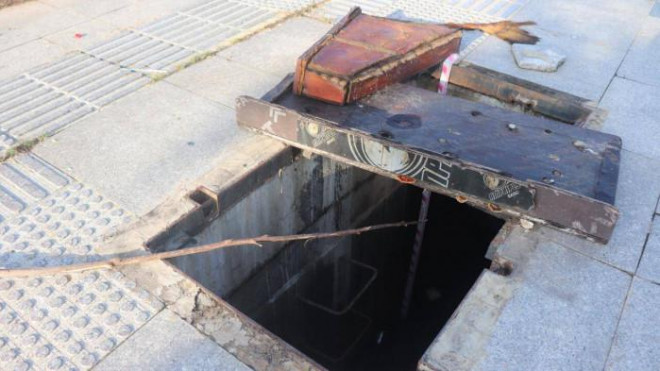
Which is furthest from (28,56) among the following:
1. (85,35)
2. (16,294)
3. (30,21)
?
(16,294)

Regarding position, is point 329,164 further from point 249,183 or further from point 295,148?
point 249,183

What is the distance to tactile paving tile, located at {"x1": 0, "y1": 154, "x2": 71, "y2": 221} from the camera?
4074mm

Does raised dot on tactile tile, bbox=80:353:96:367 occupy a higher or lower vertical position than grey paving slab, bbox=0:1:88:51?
lower

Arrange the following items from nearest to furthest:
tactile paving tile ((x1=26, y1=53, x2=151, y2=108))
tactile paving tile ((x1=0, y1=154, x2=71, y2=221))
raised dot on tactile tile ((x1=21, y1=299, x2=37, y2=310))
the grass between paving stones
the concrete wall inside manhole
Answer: raised dot on tactile tile ((x1=21, y1=299, x2=37, y2=310)) < tactile paving tile ((x1=0, y1=154, x2=71, y2=221)) < the grass between paving stones < the concrete wall inside manhole < tactile paving tile ((x1=26, y1=53, x2=151, y2=108))

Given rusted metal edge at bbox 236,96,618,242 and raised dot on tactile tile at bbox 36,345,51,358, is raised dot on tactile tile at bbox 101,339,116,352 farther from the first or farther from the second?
rusted metal edge at bbox 236,96,618,242

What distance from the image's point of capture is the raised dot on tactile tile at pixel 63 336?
316 cm

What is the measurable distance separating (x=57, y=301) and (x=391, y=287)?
5.09m

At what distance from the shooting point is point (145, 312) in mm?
3301

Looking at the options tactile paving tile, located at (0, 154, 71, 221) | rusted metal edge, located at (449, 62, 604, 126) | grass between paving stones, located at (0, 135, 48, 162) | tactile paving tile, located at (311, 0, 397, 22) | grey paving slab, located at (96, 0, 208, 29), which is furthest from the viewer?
tactile paving tile, located at (311, 0, 397, 22)

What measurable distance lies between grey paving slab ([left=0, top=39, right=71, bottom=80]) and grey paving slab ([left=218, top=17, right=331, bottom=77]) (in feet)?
5.83

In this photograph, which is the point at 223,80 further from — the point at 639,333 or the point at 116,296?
the point at 639,333

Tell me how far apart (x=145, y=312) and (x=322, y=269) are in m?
3.07

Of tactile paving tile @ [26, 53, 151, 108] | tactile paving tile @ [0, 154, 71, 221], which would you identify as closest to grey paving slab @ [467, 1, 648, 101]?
tactile paving tile @ [26, 53, 151, 108]

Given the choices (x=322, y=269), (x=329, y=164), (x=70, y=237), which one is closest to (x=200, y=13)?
(x=329, y=164)
